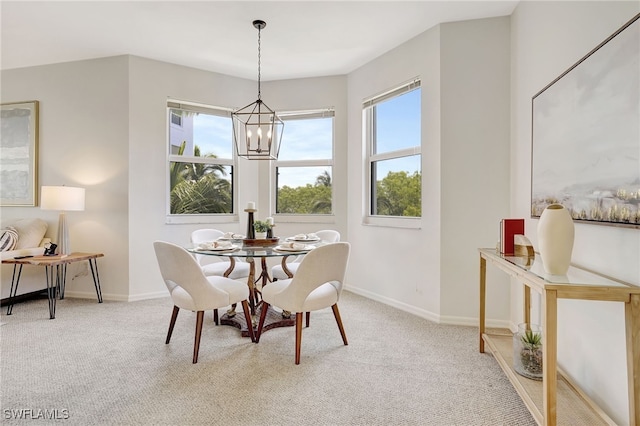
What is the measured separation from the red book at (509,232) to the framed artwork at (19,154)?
492cm

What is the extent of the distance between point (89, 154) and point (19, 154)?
1.01 m

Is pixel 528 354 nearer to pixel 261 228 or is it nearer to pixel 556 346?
pixel 556 346

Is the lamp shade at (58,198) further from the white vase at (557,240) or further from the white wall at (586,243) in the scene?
the white wall at (586,243)

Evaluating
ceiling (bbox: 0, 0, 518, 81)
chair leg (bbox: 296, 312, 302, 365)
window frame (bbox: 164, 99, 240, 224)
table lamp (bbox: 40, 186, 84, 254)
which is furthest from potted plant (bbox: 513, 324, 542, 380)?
table lamp (bbox: 40, 186, 84, 254)

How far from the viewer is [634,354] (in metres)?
1.31

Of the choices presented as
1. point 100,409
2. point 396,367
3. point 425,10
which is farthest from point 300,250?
point 425,10

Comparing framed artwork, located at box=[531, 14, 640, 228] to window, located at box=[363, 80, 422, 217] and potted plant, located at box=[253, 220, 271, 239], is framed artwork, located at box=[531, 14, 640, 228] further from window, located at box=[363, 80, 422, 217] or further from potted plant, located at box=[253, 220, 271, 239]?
potted plant, located at box=[253, 220, 271, 239]

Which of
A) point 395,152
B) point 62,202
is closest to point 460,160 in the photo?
point 395,152

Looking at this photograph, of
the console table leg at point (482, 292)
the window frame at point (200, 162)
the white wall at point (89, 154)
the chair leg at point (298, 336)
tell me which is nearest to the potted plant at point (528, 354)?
the console table leg at point (482, 292)

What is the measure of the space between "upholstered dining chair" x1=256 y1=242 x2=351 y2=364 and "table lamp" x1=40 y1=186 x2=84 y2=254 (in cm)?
248

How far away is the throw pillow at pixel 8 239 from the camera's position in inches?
138

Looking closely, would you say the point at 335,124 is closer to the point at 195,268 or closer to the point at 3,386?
the point at 195,268

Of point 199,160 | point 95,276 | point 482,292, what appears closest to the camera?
Answer: point 482,292

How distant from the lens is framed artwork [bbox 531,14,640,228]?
1.40 meters
